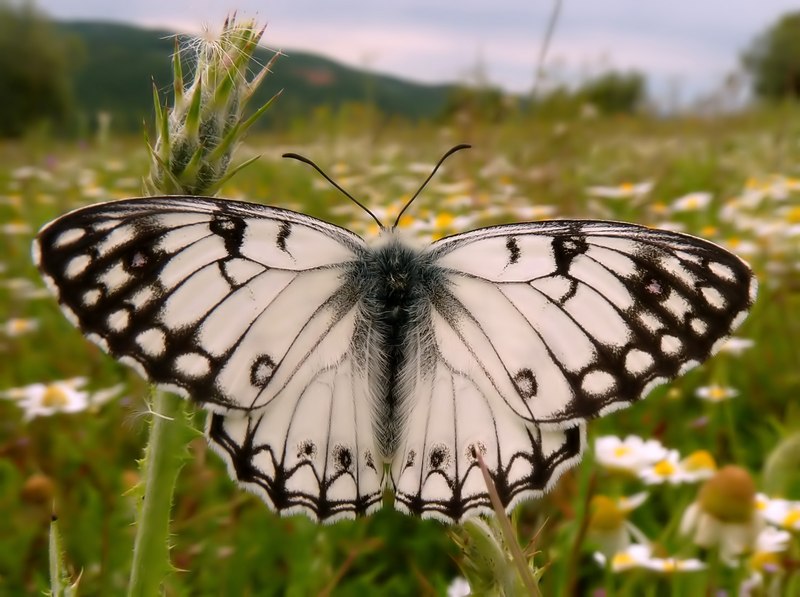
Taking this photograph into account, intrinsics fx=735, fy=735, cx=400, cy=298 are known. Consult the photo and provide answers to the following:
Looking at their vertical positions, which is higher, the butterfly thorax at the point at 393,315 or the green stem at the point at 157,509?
the butterfly thorax at the point at 393,315

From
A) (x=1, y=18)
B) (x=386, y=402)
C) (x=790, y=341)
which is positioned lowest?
(x=386, y=402)

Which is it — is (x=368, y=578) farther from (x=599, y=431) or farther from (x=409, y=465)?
→ (x=599, y=431)

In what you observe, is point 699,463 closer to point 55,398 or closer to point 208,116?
point 208,116

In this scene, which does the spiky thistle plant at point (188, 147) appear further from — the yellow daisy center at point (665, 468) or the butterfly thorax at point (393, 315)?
the yellow daisy center at point (665, 468)

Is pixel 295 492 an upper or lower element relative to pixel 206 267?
lower

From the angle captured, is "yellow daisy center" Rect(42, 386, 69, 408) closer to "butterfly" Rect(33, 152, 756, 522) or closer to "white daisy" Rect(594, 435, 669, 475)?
"butterfly" Rect(33, 152, 756, 522)

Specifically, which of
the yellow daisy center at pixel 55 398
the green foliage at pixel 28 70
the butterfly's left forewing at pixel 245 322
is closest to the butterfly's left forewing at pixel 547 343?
the butterfly's left forewing at pixel 245 322

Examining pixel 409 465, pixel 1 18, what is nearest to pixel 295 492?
pixel 409 465
